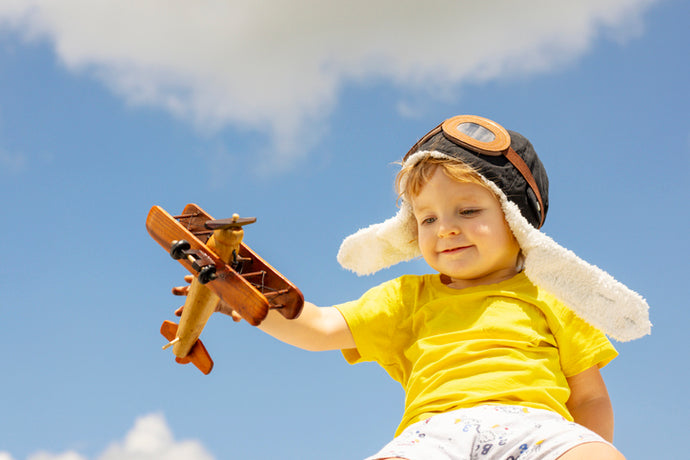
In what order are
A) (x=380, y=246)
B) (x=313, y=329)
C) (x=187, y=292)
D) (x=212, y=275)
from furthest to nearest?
(x=380, y=246)
(x=313, y=329)
(x=187, y=292)
(x=212, y=275)

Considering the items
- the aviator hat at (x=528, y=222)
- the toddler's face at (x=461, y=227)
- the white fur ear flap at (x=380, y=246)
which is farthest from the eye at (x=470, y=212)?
the white fur ear flap at (x=380, y=246)

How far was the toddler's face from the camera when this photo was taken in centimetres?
258

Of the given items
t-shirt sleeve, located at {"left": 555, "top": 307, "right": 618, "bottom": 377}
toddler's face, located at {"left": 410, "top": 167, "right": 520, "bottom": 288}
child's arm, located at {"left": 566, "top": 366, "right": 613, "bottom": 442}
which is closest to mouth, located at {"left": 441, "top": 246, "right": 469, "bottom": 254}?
toddler's face, located at {"left": 410, "top": 167, "right": 520, "bottom": 288}

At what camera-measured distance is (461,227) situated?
8.45ft

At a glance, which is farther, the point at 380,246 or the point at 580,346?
the point at 380,246

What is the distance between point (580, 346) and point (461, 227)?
62 centimetres

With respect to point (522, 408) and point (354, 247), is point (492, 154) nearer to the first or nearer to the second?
point (354, 247)

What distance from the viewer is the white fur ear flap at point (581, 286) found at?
8.18 feet

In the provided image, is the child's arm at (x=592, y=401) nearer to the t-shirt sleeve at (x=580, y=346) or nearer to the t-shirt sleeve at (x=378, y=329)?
the t-shirt sleeve at (x=580, y=346)

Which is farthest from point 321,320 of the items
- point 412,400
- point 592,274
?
point 592,274

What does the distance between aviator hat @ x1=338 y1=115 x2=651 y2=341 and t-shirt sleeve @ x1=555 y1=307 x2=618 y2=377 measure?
7cm

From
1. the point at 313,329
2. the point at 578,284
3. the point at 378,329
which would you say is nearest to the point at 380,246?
the point at 378,329

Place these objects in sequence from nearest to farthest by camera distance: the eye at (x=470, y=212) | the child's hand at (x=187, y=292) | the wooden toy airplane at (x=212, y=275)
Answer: the wooden toy airplane at (x=212, y=275), the child's hand at (x=187, y=292), the eye at (x=470, y=212)

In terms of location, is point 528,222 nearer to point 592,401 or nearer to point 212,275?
point 592,401
